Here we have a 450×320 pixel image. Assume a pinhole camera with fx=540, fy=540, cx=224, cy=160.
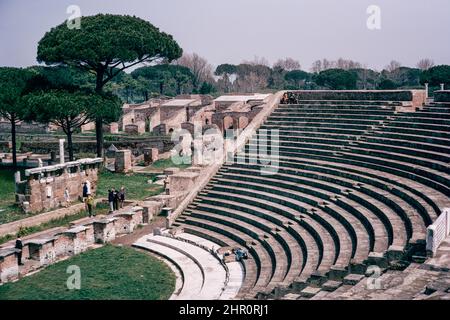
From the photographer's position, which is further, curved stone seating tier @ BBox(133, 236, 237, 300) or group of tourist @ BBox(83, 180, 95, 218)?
group of tourist @ BBox(83, 180, 95, 218)

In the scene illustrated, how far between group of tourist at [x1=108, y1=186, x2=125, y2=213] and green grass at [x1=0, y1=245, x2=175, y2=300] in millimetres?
3716

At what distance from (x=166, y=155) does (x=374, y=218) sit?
19514 mm

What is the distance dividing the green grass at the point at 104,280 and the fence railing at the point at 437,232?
615 cm

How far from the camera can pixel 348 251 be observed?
11.8 m

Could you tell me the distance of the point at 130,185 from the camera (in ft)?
79.6

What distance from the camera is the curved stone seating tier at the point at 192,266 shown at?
41.9 feet

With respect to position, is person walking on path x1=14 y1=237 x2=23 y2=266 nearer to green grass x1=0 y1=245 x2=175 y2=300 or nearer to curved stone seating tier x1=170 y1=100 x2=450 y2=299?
green grass x1=0 y1=245 x2=175 y2=300

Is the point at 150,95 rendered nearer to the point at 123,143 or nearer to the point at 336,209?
the point at 123,143

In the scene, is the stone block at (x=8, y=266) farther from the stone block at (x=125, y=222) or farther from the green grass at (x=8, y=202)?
the green grass at (x=8, y=202)

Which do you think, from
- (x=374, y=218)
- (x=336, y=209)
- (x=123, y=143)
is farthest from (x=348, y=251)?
(x=123, y=143)

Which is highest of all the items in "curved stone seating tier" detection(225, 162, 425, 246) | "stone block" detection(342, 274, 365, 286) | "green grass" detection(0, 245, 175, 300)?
"curved stone seating tier" detection(225, 162, 425, 246)

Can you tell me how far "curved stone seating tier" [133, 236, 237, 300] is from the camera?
41.9 feet

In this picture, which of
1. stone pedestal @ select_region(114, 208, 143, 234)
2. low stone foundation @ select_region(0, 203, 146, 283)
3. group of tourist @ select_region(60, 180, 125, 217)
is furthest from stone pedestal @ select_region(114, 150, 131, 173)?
stone pedestal @ select_region(114, 208, 143, 234)
